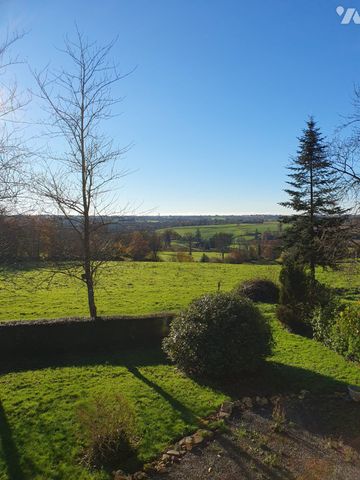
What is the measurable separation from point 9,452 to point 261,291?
14560 millimetres

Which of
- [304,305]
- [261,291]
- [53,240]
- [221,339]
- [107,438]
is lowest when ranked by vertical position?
[261,291]

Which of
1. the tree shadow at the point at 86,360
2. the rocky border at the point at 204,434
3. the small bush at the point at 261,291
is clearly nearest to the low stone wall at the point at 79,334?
the tree shadow at the point at 86,360

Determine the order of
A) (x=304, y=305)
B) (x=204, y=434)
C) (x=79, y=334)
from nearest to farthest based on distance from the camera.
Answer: (x=204, y=434), (x=79, y=334), (x=304, y=305)

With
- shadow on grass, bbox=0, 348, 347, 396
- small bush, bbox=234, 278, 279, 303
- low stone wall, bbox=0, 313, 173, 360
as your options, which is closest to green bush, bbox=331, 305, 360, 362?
shadow on grass, bbox=0, 348, 347, 396

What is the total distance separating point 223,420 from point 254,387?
1.72 metres

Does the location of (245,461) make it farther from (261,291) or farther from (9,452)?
(261,291)

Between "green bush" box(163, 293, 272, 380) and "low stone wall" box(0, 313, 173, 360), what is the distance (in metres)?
2.29

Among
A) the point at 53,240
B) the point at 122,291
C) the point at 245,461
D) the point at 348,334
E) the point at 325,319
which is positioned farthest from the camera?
the point at 122,291

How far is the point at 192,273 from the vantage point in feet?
94.1

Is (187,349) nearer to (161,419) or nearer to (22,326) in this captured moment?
(161,419)

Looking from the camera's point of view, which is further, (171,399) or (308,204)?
(308,204)

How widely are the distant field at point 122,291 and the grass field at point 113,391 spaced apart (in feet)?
8.27

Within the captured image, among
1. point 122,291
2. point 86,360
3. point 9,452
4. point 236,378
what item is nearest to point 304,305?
point 236,378

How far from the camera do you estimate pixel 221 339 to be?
8.23 m
